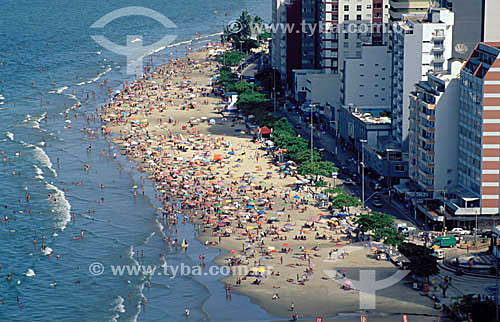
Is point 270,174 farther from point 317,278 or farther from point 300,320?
point 300,320

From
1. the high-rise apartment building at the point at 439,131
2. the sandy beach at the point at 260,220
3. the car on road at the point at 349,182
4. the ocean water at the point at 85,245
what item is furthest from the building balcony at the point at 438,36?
the ocean water at the point at 85,245

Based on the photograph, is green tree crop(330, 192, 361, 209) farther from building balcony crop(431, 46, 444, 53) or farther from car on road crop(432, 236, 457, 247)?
building balcony crop(431, 46, 444, 53)

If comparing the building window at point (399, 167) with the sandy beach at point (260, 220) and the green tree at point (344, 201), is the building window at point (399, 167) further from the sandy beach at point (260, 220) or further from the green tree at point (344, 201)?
the sandy beach at point (260, 220)

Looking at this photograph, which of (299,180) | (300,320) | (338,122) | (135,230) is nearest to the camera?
(300,320)

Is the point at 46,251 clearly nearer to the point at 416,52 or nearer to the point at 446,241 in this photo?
the point at 446,241

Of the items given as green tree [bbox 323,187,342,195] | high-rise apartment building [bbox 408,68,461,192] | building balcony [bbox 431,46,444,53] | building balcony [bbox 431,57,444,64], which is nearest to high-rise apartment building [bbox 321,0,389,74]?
building balcony [bbox 431,57,444,64]

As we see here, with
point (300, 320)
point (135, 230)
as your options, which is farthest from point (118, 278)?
point (300, 320)
